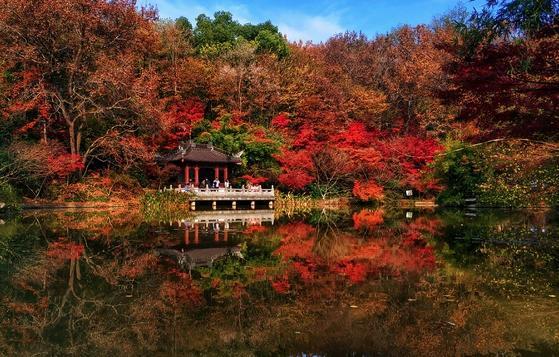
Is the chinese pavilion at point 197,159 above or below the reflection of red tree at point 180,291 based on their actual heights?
above

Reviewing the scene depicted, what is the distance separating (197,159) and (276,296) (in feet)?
72.9

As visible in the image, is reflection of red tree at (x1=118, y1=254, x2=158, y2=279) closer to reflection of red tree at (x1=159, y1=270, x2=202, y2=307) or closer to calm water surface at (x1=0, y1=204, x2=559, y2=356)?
A: calm water surface at (x1=0, y1=204, x2=559, y2=356)

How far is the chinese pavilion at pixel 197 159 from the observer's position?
2853 cm

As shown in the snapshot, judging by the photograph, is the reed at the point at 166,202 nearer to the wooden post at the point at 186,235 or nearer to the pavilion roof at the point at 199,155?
the pavilion roof at the point at 199,155

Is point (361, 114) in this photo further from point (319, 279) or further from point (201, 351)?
point (201, 351)

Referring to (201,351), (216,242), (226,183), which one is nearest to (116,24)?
(226,183)

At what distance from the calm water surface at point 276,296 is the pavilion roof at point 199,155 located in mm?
15506

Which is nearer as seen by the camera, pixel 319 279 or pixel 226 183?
pixel 319 279

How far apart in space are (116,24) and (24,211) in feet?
35.2

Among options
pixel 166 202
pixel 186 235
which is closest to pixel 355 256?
pixel 186 235

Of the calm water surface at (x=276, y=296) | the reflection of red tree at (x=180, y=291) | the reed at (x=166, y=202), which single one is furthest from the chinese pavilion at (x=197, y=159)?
the reflection of red tree at (x=180, y=291)

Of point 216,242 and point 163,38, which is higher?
point 163,38

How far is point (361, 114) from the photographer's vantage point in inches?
1355

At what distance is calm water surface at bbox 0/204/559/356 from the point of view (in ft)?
16.9
